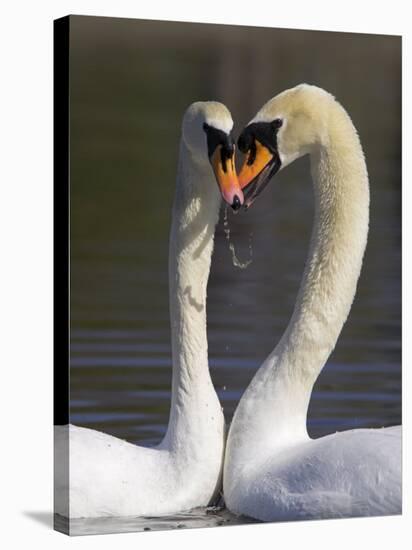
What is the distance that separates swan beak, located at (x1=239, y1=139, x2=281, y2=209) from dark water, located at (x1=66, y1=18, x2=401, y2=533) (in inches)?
8.7

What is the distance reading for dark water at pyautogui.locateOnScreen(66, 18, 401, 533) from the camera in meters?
11.2

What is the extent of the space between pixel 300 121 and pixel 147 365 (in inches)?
65.7

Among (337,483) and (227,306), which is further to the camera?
(227,306)

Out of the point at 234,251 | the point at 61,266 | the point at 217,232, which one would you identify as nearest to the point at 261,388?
the point at 234,251

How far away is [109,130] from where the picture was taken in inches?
448

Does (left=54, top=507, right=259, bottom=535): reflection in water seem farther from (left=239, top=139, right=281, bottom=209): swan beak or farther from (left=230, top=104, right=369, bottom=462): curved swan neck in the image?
(left=239, top=139, right=281, bottom=209): swan beak

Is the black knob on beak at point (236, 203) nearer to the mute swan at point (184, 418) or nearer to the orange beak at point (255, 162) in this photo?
the mute swan at point (184, 418)

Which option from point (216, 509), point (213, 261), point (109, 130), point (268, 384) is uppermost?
point (109, 130)

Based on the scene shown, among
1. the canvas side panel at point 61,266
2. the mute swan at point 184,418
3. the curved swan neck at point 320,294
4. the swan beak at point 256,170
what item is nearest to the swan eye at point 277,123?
the swan beak at point 256,170

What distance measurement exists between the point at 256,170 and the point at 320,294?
2.74 ft

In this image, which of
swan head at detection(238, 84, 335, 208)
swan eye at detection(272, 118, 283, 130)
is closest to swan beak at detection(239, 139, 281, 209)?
swan head at detection(238, 84, 335, 208)

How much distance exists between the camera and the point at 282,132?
37.8 ft

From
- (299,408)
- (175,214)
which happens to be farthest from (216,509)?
(175,214)

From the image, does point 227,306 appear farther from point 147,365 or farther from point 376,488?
point 376,488
